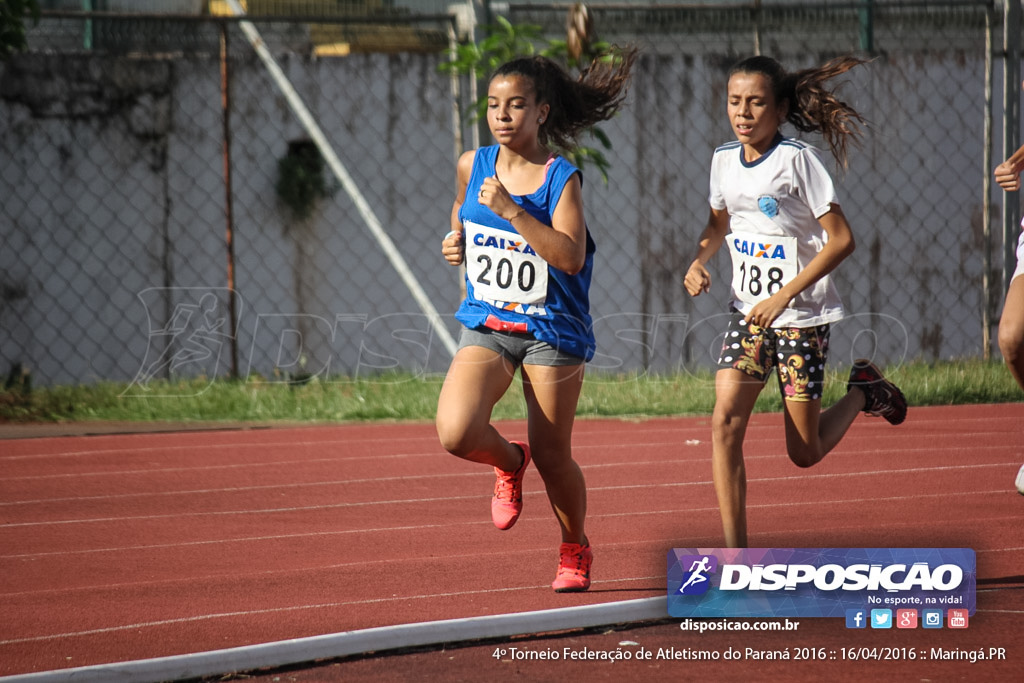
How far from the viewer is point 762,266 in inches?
183

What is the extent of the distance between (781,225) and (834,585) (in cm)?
130

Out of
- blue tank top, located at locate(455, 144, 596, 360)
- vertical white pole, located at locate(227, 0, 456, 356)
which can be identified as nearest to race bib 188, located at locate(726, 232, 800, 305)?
blue tank top, located at locate(455, 144, 596, 360)

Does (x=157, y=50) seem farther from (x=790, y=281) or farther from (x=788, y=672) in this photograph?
(x=788, y=672)

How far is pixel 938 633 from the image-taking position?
3.84m

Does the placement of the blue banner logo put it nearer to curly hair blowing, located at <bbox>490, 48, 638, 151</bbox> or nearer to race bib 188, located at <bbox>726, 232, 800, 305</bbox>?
race bib 188, located at <bbox>726, 232, 800, 305</bbox>

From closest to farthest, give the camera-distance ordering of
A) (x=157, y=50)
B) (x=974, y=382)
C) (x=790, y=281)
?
(x=790, y=281) → (x=974, y=382) → (x=157, y=50)

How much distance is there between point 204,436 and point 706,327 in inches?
166

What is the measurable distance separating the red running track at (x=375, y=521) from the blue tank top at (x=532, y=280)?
34.0 inches

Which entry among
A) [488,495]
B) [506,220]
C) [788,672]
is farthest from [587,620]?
[488,495]

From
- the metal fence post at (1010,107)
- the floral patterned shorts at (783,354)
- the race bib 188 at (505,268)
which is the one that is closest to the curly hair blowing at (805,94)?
the floral patterned shorts at (783,354)

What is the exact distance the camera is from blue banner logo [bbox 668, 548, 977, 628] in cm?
392

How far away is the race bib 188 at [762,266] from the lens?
4.62m

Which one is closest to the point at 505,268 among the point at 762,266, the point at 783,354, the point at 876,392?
the point at 762,266

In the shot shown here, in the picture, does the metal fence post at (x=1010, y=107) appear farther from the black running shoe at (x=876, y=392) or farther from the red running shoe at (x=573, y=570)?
the red running shoe at (x=573, y=570)
